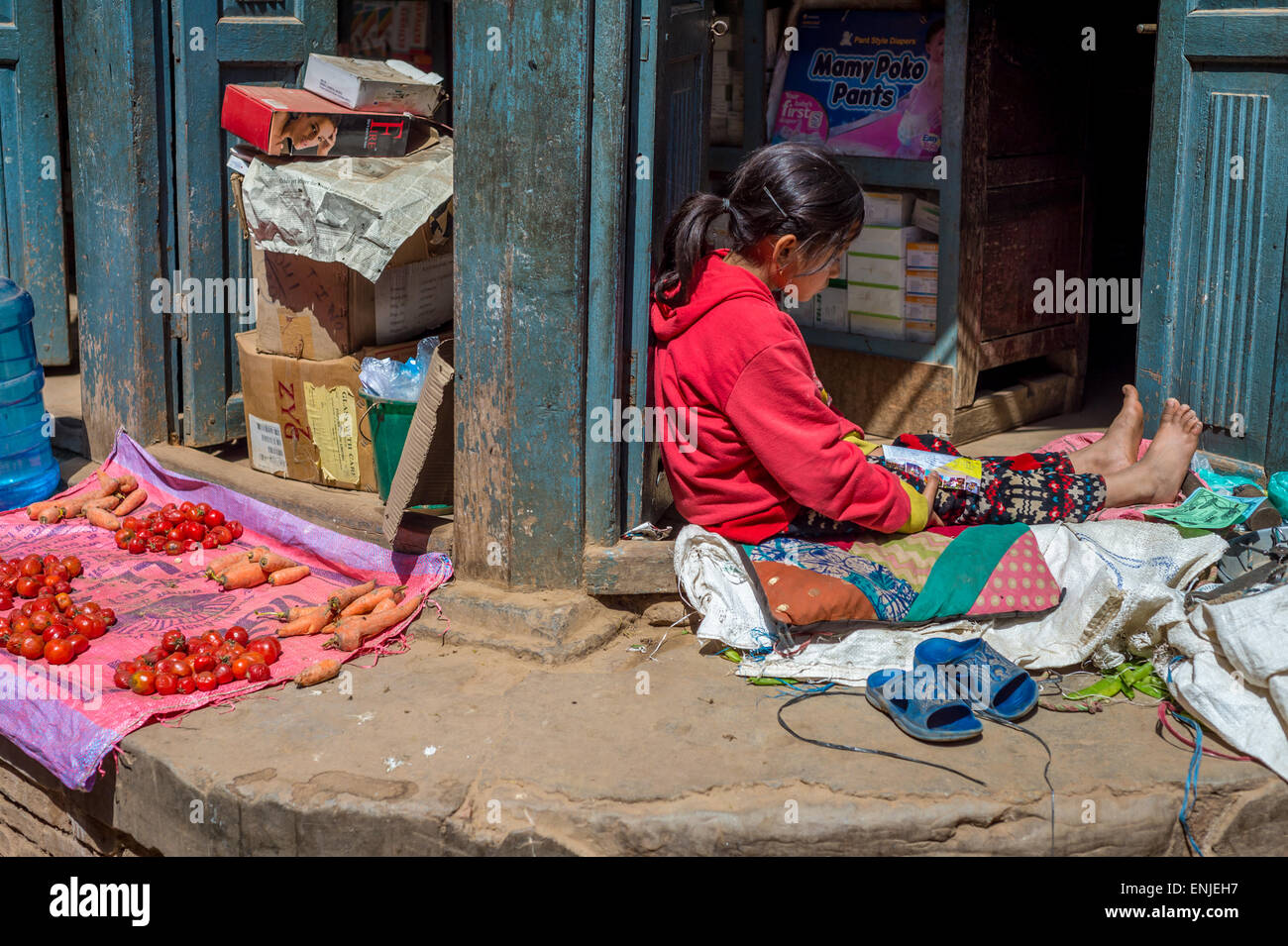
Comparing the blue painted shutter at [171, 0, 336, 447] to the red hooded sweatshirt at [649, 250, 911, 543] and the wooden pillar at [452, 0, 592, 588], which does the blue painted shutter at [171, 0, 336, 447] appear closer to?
the wooden pillar at [452, 0, 592, 588]

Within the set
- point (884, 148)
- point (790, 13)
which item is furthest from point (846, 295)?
point (790, 13)

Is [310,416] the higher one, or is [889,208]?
[889,208]

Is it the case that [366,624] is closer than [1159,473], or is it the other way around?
[366,624]

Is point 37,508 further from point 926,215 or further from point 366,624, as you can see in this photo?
point 926,215

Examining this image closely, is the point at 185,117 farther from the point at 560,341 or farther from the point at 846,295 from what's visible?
the point at 846,295

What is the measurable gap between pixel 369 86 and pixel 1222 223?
284 cm

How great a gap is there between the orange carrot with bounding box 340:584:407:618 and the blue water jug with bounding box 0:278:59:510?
1755 millimetres

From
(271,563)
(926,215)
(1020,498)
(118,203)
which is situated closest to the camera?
(1020,498)

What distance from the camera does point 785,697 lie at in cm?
327

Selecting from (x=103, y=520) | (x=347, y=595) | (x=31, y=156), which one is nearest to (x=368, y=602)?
(x=347, y=595)

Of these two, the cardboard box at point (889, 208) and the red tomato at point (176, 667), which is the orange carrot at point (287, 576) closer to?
the red tomato at point (176, 667)

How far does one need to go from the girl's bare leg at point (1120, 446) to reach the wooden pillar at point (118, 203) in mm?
3411

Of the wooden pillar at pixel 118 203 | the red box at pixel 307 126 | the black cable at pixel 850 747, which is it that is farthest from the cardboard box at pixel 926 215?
the wooden pillar at pixel 118 203

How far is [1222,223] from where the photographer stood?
385 cm
